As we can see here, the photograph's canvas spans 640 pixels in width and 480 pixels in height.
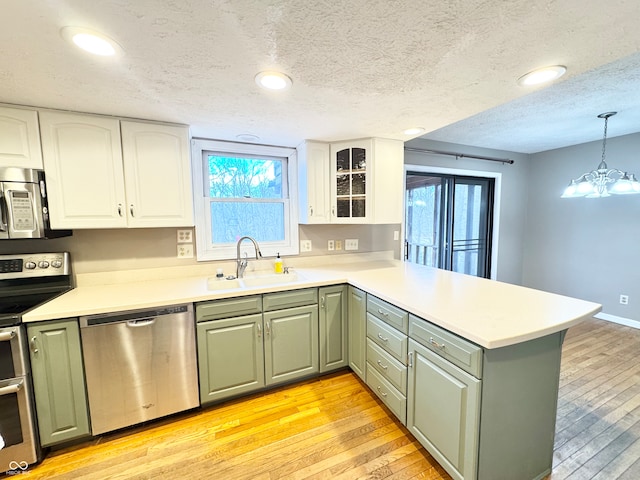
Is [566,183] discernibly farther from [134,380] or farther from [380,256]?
[134,380]

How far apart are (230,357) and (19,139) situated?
1.91 m

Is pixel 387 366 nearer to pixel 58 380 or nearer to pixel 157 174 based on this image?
pixel 58 380

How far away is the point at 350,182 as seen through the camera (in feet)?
8.19

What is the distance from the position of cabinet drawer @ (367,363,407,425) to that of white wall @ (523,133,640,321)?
365 centimetres

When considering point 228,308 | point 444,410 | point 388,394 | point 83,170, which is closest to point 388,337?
point 388,394

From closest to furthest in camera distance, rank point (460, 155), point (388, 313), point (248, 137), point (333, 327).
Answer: point (388, 313) < point (333, 327) < point (248, 137) < point (460, 155)

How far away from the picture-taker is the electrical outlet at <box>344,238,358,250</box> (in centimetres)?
290

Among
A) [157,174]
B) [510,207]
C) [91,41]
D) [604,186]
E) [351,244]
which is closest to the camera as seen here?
[91,41]

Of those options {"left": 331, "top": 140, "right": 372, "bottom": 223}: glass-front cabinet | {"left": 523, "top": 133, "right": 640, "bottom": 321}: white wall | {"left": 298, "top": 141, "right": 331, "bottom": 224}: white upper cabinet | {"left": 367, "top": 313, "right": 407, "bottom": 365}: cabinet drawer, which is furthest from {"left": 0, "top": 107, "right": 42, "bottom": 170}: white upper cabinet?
{"left": 523, "top": 133, "right": 640, "bottom": 321}: white wall

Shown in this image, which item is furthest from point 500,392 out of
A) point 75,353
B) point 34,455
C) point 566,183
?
point 566,183

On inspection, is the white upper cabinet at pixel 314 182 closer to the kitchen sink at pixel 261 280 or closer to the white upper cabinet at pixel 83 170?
the kitchen sink at pixel 261 280

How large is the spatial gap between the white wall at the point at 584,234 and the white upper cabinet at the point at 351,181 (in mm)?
2956

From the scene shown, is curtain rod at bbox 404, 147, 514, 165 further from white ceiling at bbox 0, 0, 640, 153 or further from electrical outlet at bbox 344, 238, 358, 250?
electrical outlet at bbox 344, 238, 358, 250

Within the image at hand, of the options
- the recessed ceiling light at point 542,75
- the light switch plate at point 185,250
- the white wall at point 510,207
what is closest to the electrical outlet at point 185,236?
the light switch plate at point 185,250
